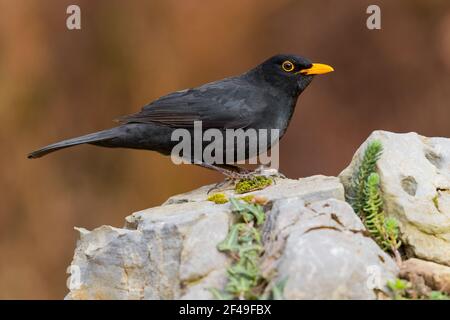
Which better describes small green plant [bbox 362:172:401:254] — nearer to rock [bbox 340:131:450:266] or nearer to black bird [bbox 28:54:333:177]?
rock [bbox 340:131:450:266]

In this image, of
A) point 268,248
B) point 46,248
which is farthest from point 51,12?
point 268,248

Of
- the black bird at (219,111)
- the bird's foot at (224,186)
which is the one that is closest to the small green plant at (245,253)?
the bird's foot at (224,186)

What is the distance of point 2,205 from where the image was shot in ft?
31.4

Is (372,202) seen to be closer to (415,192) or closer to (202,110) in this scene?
(415,192)

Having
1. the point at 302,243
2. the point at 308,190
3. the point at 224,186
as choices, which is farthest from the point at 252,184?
the point at 302,243

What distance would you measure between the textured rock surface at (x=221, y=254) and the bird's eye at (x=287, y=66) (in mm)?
1791

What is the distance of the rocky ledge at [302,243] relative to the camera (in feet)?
12.0

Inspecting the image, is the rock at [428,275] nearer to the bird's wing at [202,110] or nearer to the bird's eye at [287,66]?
the bird's wing at [202,110]

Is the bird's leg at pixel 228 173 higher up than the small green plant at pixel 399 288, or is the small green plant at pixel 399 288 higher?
the bird's leg at pixel 228 173

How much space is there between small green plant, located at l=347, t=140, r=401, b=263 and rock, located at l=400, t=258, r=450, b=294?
15 cm

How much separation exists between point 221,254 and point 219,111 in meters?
2.35

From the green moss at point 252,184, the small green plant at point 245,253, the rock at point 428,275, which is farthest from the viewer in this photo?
the green moss at point 252,184
